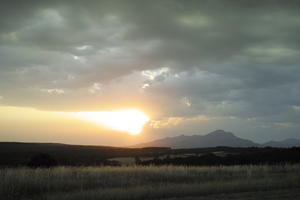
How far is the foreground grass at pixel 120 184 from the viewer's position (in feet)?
58.5

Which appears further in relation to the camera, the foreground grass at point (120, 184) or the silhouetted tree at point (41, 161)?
the silhouetted tree at point (41, 161)

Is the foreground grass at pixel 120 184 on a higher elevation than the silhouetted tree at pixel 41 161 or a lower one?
lower

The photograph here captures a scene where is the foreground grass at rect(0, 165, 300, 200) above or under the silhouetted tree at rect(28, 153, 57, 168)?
under

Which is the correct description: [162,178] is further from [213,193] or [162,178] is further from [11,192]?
[11,192]

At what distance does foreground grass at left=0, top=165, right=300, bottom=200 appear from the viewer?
1783 centimetres

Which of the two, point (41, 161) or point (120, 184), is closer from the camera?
point (120, 184)

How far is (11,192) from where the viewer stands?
58.4 feet

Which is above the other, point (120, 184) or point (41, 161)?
point (41, 161)

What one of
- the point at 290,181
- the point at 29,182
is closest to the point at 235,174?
the point at 290,181

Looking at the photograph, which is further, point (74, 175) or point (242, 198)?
point (74, 175)

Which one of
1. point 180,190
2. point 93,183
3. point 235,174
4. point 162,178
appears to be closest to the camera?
point 180,190

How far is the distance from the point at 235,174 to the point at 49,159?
1759 cm

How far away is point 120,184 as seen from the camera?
2250 cm

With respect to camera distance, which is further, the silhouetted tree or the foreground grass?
the silhouetted tree
